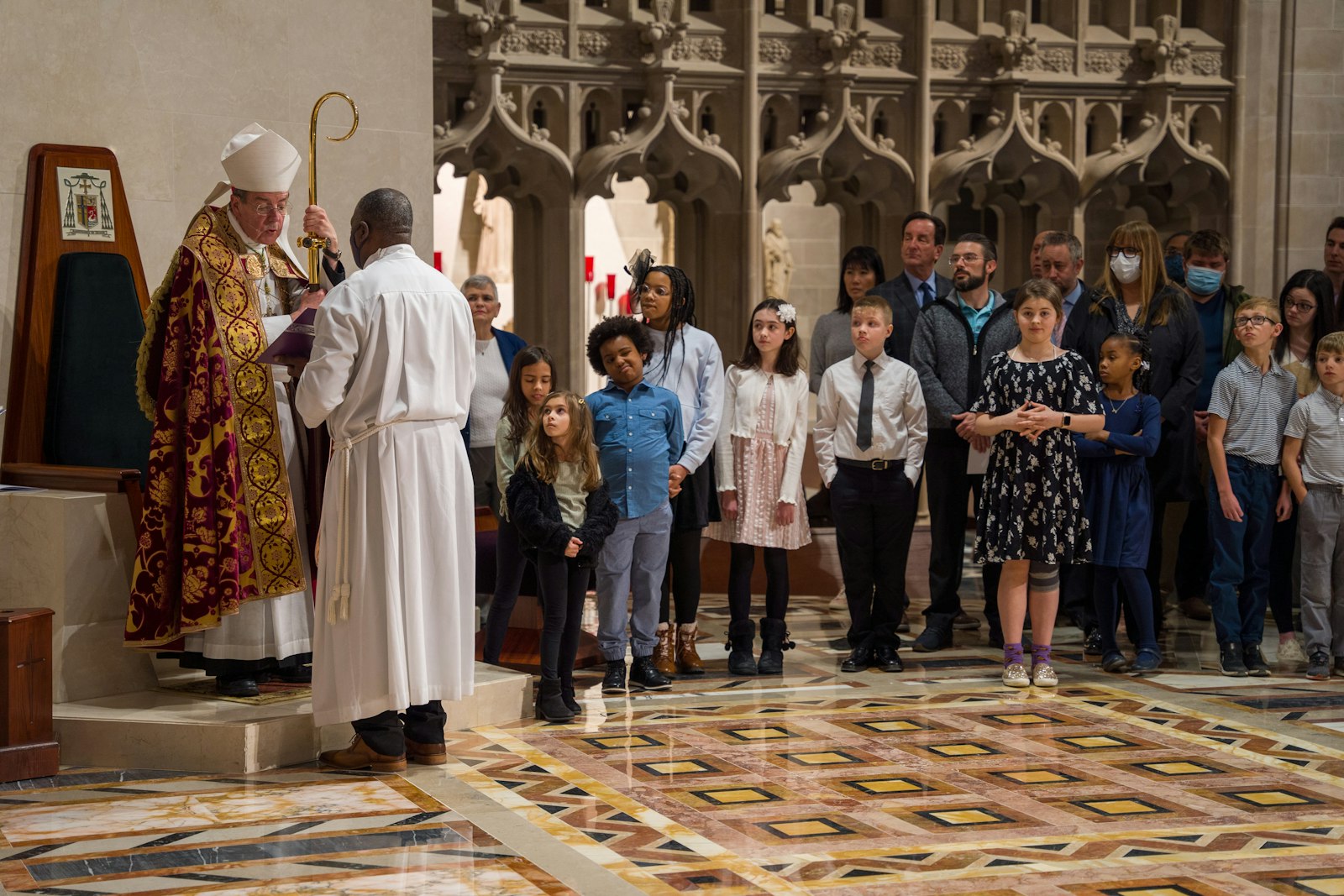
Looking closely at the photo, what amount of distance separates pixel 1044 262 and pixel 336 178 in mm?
3059

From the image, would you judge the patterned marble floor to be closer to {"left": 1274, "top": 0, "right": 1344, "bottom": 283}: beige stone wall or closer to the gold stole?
the gold stole

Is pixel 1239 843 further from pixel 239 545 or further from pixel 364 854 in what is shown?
pixel 239 545

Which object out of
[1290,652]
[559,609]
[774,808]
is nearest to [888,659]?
[559,609]

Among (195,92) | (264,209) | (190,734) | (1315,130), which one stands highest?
(1315,130)

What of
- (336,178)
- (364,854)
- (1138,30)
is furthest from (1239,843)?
(1138,30)

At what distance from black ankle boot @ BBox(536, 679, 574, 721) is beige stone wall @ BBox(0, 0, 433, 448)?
226cm

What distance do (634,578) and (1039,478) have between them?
61.0 inches

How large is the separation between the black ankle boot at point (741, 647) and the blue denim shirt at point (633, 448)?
0.74m

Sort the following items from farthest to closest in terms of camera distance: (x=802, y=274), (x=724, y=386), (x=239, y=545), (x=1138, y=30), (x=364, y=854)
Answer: (x=802, y=274), (x=1138, y=30), (x=724, y=386), (x=239, y=545), (x=364, y=854)

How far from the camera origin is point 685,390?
6.47 meters

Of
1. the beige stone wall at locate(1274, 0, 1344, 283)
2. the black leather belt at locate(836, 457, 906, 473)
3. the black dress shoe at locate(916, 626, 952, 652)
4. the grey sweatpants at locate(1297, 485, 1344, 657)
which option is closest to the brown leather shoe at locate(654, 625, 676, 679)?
the black leather belt at locate(836, 457, 906, 473)

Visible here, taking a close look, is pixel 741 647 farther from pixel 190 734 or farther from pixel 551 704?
pixel 190 734

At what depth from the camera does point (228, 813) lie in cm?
450

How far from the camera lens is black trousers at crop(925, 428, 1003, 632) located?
7195 mm
